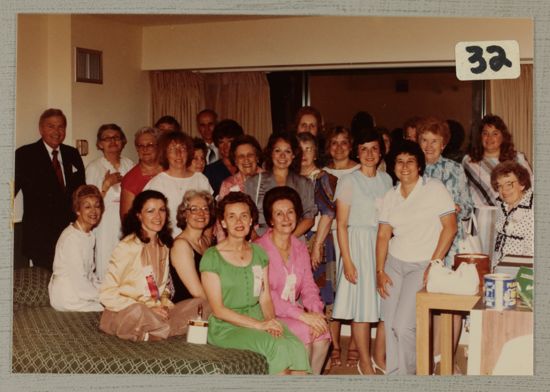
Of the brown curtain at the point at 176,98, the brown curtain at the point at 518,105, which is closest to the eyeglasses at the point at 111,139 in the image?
the brown curtain at the point at 176,98

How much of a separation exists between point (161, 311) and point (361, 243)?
84 centimetres

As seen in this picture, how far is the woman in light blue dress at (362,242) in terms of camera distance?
3824 millimetres

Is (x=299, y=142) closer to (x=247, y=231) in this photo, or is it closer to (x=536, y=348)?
(x=247, y=231)

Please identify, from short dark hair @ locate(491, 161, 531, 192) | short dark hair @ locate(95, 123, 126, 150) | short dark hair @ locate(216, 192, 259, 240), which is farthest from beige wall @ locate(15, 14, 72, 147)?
short dark hair @ locate(491, 161, 531, 192)

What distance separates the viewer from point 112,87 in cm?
361

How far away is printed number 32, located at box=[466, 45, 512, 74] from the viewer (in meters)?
3.30

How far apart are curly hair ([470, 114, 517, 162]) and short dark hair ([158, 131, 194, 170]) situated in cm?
112

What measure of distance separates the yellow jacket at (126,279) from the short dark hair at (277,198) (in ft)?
1.62

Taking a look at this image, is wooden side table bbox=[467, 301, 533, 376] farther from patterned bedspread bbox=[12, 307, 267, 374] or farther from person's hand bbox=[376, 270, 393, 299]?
patterned bedspread bbox=[12, 307, 267, 374]

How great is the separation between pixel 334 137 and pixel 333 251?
1.56 ft

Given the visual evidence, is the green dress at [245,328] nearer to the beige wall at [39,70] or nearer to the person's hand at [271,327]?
the person's hand at [271,327]

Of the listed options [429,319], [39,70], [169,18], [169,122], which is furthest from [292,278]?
[39,70]

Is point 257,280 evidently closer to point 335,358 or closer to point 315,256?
point 315,256

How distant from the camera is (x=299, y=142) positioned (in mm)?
3990
